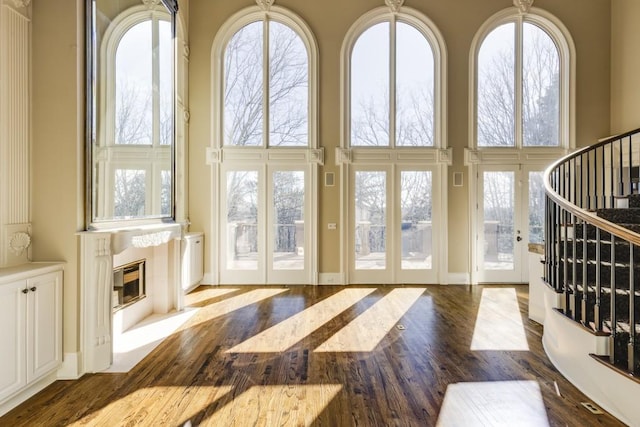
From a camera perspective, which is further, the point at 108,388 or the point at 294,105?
the point at 294,105

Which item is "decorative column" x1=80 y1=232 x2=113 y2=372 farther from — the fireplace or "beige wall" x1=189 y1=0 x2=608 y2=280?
"beige wall" x1=189 y1=0 x2=608 y2=280

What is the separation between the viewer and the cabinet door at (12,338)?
245 centimetres

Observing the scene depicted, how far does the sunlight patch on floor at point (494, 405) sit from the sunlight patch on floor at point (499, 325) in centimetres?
84

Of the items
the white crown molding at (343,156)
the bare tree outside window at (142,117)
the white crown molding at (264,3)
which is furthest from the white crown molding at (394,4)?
the bare tree outside window at (142,117)

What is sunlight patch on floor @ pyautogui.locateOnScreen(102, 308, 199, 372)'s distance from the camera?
11.1 ft

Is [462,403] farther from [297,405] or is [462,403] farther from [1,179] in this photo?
[1,179]

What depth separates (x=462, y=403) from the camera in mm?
2631

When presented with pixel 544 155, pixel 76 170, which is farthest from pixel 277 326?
pixel 544 155

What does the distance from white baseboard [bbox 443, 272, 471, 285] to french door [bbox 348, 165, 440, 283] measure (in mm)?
304

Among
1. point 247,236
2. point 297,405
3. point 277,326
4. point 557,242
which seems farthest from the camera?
point 247,236

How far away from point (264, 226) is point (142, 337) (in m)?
3.08

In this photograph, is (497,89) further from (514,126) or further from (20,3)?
(20,3)

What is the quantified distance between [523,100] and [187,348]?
7281mm

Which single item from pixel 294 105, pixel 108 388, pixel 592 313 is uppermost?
pixel 294 105
